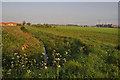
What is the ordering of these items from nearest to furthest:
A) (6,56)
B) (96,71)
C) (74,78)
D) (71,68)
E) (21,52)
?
(74,78) < (96,71) < (71,68) < (6,56) < (21,52)

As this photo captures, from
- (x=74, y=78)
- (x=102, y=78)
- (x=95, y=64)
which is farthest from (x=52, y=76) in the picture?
(x=95, y=64)

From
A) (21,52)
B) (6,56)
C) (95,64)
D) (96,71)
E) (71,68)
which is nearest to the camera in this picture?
(96,71)

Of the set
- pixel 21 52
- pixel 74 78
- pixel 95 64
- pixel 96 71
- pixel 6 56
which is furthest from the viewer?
pixel 21 52

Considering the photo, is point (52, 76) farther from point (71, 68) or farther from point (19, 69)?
point (19, 69)

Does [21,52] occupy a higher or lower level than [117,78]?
higher

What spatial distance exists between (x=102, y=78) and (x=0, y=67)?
5698 millimetres

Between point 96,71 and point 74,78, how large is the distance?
4.54 ft

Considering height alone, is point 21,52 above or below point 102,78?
above

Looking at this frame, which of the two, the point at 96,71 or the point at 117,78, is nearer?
the point at 117,78

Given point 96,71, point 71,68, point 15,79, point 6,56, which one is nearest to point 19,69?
point 15,79

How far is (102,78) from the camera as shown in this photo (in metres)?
5.16

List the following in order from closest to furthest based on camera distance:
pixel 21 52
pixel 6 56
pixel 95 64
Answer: pixel 95 64 → pixel 6 56 → pixel 21 52

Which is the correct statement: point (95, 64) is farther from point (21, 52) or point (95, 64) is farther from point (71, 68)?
point (21, 52)

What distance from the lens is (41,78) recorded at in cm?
515
